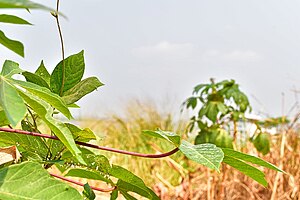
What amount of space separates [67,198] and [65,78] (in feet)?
0.66

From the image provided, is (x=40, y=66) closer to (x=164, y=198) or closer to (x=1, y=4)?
(x=1, y=4)

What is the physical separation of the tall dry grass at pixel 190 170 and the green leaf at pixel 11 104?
0.86 feet

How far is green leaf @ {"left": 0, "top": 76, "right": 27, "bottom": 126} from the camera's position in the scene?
0.42 metres

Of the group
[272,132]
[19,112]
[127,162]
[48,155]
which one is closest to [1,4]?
[19,112]

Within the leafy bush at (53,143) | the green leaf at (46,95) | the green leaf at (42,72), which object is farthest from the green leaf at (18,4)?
the green leaf at (42,72)

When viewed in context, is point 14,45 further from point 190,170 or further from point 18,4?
point 190,170

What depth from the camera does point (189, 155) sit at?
0.56 metres

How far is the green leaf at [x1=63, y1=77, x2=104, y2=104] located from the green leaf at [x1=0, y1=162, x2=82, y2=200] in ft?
0.45

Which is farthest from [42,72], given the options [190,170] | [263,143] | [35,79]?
[263,143]

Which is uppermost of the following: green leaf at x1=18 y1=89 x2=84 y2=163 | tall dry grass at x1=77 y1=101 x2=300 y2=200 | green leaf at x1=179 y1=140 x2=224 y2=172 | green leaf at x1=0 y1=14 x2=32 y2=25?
green leaf at x1=0 y1=14 x2=32 y2=25

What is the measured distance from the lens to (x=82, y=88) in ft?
2.17

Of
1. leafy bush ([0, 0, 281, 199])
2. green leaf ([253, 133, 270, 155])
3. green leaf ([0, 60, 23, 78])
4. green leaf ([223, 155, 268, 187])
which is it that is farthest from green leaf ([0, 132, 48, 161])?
green leaf ([253, 133, 270, 155])

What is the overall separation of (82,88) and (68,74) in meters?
0.05

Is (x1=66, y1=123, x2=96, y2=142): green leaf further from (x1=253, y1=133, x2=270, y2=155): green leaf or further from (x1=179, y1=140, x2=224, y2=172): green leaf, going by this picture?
(x1=253, y1=133, x2=270, y2=155): green leaf
